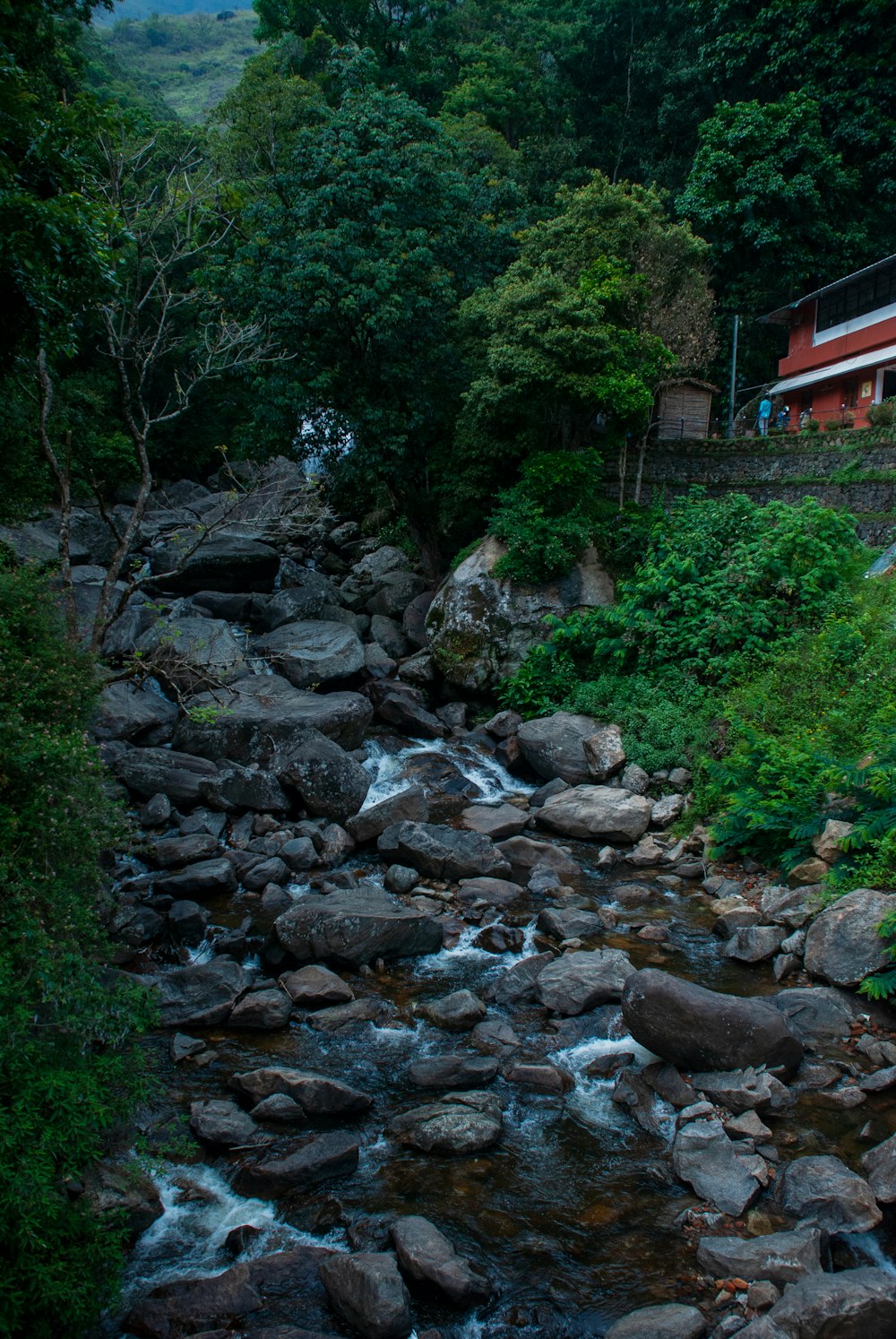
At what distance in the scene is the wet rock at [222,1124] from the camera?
25.2ft

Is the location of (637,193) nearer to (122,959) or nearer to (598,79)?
(598,79)

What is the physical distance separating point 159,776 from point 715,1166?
1057cm

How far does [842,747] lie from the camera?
12.9m

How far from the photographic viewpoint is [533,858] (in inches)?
559

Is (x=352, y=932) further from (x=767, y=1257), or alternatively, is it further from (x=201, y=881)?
(x=767, y=1257)

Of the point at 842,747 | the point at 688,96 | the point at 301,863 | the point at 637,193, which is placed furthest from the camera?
the point at 688,96

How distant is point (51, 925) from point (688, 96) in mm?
42296

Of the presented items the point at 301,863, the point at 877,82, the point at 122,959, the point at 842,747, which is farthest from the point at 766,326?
the point at 122,959

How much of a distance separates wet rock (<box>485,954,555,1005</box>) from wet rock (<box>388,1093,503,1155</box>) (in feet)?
6.31

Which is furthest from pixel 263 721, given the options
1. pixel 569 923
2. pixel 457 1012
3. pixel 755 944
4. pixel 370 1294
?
pixel 370 1294

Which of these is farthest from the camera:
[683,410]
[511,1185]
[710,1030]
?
[683,410]

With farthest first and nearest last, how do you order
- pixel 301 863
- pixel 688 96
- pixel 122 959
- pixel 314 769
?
pixel 688 96, pixel 314 769, pixel 301 863, pixel 122 959

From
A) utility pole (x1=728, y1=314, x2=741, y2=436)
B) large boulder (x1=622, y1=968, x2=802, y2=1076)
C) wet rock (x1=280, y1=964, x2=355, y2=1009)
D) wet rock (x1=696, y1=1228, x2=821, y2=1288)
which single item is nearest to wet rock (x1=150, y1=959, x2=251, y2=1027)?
wet rock (x1=280, y1=964, x2=355, y2=1009)

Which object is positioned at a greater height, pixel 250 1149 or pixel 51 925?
pixel 51 925
